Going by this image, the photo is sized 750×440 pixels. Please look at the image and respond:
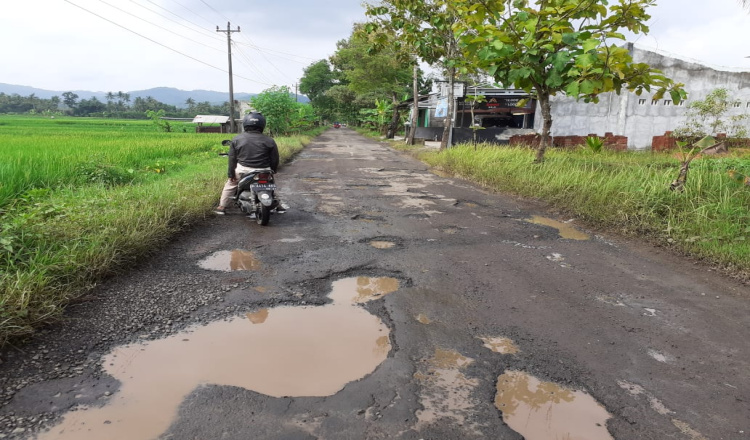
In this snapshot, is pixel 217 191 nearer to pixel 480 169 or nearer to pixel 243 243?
pixel 243 243

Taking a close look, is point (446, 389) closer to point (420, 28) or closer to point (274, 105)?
point (420, 28)

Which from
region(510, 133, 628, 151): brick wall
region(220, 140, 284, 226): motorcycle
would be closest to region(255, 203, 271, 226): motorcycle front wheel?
region(220, 140, 284, 226): motorcycle

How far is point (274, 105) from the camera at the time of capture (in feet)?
71.3

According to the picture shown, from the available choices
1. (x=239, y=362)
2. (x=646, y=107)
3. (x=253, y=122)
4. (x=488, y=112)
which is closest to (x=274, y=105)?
(x=488, y=112)

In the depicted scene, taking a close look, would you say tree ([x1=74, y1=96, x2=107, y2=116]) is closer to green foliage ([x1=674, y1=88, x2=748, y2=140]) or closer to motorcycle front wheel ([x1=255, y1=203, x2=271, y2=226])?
green foliage ([x1=674, y1=88, x2=748, y2=140])

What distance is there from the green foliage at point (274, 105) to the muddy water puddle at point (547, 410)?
20.8 meters

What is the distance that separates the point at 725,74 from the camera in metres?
15.5

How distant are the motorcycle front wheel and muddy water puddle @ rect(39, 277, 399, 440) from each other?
2427 millimetres

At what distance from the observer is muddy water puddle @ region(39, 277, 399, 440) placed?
2.02m

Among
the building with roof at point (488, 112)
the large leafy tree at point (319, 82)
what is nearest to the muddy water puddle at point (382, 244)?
the building with roof at point (488, 112)

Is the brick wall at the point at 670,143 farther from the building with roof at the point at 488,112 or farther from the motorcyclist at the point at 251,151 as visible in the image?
the motorcyclist at the point at 251,151

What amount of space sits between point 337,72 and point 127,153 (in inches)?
2151

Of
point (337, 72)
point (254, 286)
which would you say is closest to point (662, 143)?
point (254, 286)

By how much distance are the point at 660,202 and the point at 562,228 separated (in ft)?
3.87
